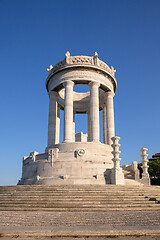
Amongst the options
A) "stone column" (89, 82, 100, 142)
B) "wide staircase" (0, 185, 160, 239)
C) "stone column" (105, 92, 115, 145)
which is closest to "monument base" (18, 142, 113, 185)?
"stone column" (89, 82, 100, 142)

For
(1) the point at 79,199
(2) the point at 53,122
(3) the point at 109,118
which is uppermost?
(3) the point at 109,118

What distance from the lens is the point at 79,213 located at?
10.5m

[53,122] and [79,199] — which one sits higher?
[53,122]

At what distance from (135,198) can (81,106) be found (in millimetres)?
30956

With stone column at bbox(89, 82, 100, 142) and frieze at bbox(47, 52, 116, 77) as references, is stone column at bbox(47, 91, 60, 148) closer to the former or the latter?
frieze at bbox(47, 52, 116, 77)

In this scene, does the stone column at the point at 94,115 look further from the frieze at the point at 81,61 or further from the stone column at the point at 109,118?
the stone column at the point at 109,118

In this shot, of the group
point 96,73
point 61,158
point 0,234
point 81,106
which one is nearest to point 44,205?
point 0,234

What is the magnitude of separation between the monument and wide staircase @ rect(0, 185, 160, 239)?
6208 mm

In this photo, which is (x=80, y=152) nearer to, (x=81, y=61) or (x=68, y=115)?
(x=68, y=115)

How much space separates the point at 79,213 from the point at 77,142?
16.7 m

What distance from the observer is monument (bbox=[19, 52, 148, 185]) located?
78.0ft

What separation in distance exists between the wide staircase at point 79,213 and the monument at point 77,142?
6208 mm

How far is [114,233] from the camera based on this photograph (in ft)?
22.4

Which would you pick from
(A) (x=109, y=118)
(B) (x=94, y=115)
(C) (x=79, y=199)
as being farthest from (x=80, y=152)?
(A) (x=109, y=118)
